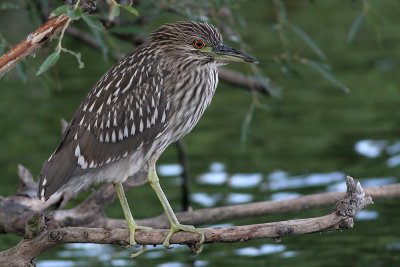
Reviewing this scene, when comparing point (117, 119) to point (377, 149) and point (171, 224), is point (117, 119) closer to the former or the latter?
point (171, 224)

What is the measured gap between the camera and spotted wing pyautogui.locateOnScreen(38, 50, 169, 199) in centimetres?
643

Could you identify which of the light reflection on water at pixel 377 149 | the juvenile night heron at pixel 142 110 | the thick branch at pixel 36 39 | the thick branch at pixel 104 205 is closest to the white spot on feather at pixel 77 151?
the juvenile night heron at pixel 142 110

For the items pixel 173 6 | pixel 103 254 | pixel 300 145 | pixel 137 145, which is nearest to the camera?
pixel 137 145

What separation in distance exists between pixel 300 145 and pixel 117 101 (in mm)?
4613

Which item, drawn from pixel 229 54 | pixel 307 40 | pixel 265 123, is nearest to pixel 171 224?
pixel 229 54

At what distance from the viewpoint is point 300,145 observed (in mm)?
10906

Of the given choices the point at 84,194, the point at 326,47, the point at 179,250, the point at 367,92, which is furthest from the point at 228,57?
the point at 326,47

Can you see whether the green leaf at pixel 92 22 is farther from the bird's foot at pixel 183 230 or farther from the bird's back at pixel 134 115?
the bird's foot at pixel 183 230

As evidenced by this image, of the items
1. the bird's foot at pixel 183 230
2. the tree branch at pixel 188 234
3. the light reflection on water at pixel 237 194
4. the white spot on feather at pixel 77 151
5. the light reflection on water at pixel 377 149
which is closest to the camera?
the tree branch at pixel 188 234

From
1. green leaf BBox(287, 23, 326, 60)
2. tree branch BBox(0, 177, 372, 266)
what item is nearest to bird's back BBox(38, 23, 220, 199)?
tree branch BBox(0, 177, 372, 266)

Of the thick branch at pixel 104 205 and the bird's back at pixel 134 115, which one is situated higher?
the bird's back at pixel 134 115

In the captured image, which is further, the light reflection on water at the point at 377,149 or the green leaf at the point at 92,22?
the light reflection on water at the point at 377,149

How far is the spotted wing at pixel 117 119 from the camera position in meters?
6.43

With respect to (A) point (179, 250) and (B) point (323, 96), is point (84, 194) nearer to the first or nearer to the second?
(A) point (179, 250)
